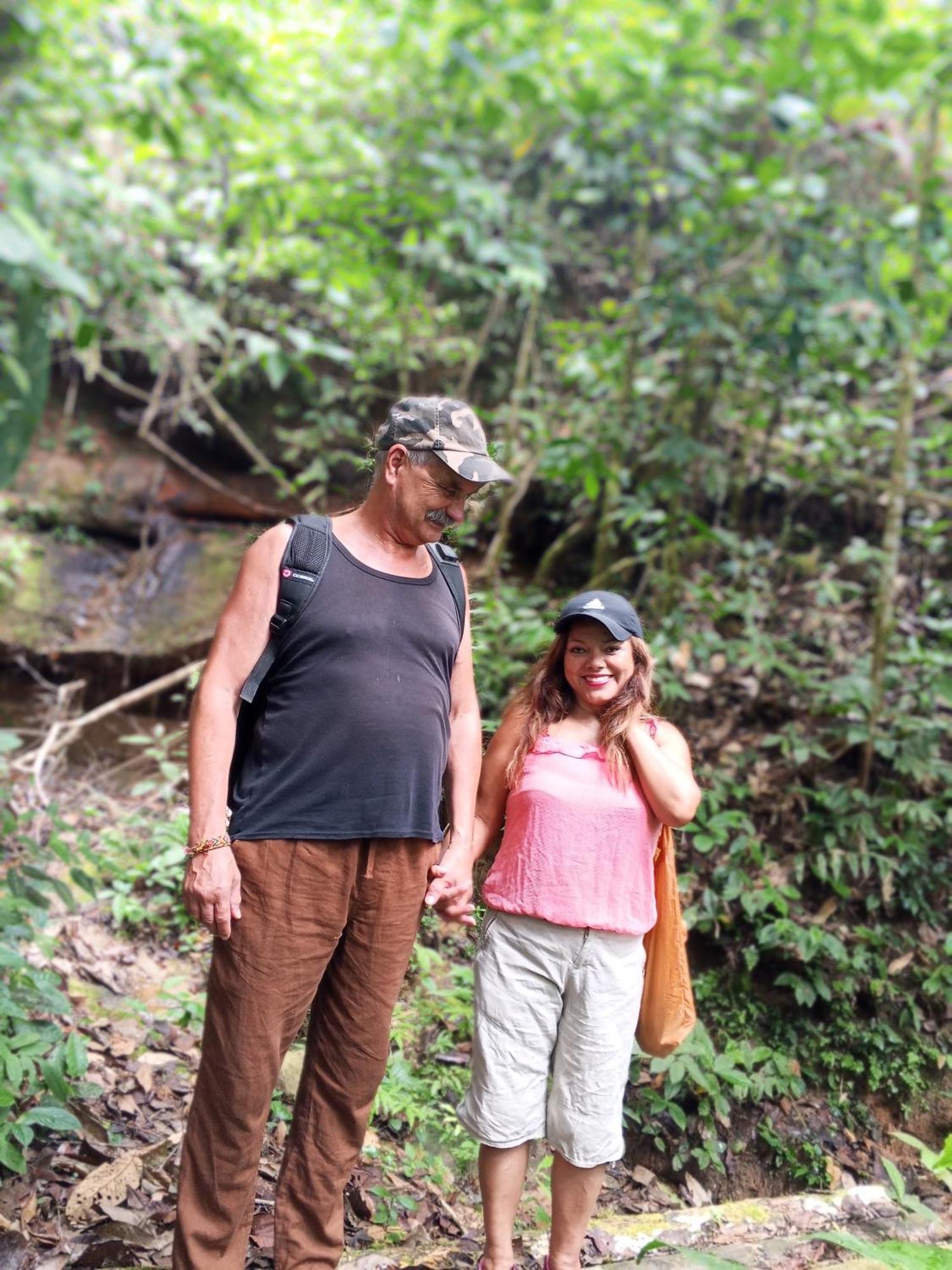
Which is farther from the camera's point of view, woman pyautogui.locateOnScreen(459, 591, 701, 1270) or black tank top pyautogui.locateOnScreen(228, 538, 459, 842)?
woman pyautogui.locateOnScreen(459, 591, 701, 1270)

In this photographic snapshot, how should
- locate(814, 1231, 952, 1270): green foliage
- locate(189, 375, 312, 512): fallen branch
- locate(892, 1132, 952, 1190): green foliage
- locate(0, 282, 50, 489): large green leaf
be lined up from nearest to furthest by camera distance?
1. locate(0, 282, 50, 489): large green leaf
2. locate(814, 1231, 952, 1270): green foliage
3. locate(892, 1132, 952, 1190): green foliage
4. locate(189, 375, 312, 512): fallen branch

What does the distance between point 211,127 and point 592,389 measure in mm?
2933

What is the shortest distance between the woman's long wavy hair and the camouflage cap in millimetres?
571

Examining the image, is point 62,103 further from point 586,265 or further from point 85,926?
point 586,265

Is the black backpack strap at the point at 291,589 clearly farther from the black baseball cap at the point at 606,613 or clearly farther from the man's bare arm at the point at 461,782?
the black baseball cap at the point at 606,613

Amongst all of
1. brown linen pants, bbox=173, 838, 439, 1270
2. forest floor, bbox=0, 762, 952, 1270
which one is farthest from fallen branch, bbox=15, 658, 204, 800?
brown linen pants, bbox=173, 838, 439, 1270

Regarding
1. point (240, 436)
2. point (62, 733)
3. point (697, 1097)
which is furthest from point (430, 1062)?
point (240, 436)

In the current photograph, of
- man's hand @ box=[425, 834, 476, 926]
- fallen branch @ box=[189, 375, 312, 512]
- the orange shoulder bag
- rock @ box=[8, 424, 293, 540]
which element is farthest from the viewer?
rock @ box=[8, 424, 293, 540]

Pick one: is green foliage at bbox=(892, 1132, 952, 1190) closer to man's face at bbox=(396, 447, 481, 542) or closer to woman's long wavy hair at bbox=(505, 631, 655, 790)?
woman's long wavy hair at bbox=(505, 631, 655, 790)

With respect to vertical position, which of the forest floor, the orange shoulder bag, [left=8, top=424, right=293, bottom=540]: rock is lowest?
the forest floor

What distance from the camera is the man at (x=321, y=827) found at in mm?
1994

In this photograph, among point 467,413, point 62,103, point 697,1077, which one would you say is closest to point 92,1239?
point 697,1077

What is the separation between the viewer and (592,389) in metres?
6.39

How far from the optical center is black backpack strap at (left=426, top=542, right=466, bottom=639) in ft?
7.56
